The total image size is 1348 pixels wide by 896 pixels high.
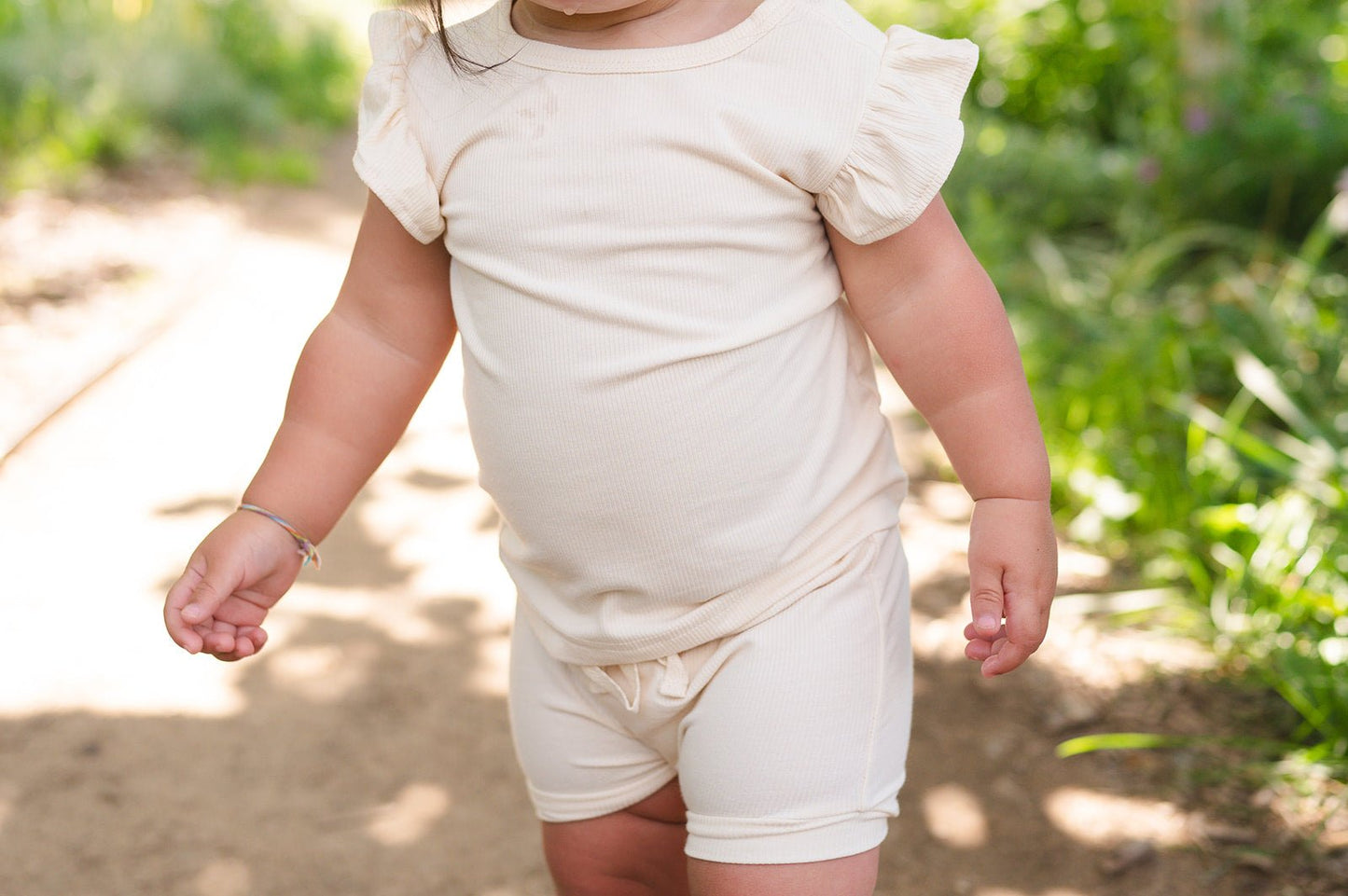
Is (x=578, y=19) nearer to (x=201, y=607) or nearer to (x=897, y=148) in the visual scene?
(x=897, y=148)

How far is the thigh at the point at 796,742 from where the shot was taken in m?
1.39

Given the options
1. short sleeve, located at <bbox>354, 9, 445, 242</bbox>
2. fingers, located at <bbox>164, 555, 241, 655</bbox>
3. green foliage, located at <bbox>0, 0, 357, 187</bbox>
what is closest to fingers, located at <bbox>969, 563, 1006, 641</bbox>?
short sleeve, located at <bbox>354, 9, 445, 242</bbox>

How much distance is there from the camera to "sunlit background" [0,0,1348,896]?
7.47ft

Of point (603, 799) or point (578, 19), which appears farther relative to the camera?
point (603, 799)

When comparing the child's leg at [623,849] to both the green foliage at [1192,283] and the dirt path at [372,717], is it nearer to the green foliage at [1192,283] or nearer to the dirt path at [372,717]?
the dirt path at [372,717]

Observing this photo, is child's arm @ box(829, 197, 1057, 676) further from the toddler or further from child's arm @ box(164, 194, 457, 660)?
child's arm @ box(164, 194, 457, 660)

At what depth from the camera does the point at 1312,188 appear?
4770 mm

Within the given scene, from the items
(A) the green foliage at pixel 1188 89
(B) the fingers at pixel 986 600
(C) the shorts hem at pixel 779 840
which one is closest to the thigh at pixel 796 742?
(C) the shorts hem at pixel 779 840

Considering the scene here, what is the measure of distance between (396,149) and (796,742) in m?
0.80

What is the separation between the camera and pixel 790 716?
55.3 inches

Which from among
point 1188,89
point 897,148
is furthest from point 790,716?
point 1188,89

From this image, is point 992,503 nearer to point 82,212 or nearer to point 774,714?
point 774,714

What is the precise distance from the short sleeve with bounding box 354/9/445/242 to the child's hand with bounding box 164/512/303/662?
16.5 inches

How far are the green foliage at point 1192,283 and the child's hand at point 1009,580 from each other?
1140 mm
